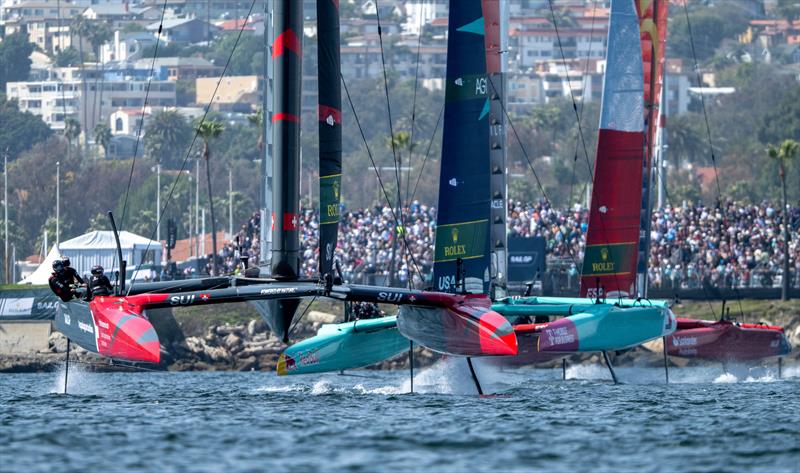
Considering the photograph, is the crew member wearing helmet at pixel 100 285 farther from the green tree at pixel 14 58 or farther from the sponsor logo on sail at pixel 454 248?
the green tree at pixel 14 58

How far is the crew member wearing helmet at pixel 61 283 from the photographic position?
2364 centimetres

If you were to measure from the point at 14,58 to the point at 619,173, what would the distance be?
410 ft

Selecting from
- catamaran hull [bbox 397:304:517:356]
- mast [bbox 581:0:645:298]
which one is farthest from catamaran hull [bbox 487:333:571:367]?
catamaran hull [bbox 397:304:517:356]

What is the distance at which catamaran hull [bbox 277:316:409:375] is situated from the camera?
1052 inches

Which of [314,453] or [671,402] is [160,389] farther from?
[314,453]

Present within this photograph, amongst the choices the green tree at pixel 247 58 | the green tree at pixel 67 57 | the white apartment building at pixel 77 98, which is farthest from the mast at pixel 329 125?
the green tree at pixel 247 58

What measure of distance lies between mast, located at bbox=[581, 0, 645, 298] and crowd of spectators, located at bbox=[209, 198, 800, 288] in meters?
8.54

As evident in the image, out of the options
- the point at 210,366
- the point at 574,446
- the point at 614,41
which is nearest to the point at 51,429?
the point at 574,446

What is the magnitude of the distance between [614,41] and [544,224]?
16.5 m

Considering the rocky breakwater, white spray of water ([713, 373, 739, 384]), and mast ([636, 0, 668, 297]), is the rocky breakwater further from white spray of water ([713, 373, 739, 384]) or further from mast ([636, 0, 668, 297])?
white spray of water ([713, 373, 739, 384])

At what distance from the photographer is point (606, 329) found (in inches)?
1063

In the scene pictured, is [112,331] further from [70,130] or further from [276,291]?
[70,130]

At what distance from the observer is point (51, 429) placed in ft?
61.1

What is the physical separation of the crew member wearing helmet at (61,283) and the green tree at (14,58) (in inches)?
5124
